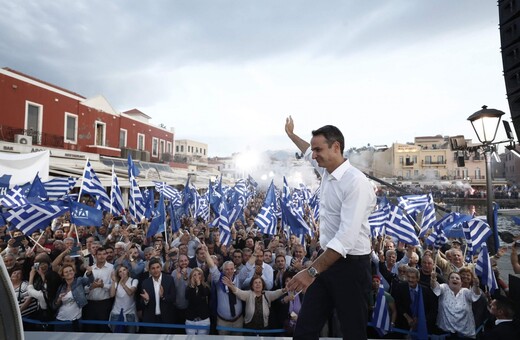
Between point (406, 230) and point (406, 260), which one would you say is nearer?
point (406, 260)

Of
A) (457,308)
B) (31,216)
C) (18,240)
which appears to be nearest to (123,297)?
(31,216)

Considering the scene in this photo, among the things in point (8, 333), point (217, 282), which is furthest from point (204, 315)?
point (8, 333)

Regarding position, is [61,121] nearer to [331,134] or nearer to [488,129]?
[488,129]

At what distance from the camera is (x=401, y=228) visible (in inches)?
295

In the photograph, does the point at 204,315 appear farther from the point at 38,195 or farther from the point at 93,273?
the point at 38,195

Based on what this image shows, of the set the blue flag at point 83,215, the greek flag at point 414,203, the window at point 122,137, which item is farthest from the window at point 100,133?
the greek flag at point 414,203

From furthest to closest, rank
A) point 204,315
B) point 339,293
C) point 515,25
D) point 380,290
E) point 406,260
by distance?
point 406,260 < point 204,315 < point 380,290 < point 515,25 < point 339,293

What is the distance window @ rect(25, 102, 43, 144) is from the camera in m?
21.5

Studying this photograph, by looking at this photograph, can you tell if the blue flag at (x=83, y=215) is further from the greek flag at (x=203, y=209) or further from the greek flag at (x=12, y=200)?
the greek flag at (x=203, y=209)

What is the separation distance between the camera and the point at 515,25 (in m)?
3.02

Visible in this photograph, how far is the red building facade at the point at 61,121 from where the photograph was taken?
20203 mm

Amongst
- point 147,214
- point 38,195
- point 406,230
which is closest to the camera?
point 406,230

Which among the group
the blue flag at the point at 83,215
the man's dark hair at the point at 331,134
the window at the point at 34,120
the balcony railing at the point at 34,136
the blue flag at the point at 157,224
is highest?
the window at the point at 34,120

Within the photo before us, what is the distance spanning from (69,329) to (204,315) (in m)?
1.96
